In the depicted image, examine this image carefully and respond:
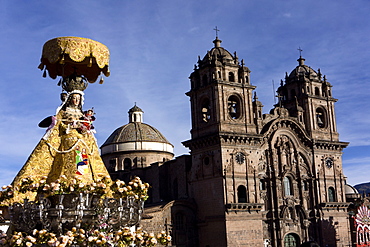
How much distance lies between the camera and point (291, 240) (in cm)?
3834

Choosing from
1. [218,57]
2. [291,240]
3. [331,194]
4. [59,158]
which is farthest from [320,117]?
[59,158]

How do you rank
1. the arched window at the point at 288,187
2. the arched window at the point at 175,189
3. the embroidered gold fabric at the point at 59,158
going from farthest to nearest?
the arched window at the point at 175,189 < the arched window at the point at 288,187 < the embroidered gold fabric at the point at 59,158

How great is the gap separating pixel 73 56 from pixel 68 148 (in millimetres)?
2401

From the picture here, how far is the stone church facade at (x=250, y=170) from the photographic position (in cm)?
3506

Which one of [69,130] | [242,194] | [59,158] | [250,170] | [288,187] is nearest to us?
[59,158]

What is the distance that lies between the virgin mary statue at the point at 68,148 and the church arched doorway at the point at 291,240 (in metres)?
28.4

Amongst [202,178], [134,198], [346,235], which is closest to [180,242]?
[202,178]

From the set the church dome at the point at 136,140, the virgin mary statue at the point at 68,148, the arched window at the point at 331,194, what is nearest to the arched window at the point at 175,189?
the church dome at the point at 136,140

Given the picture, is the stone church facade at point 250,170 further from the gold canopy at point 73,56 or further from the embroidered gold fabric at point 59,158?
the embroidered gold fabric at point 59,158

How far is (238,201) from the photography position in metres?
35.6

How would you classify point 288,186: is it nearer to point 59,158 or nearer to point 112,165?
point 112,165

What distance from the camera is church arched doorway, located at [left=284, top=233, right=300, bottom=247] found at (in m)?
37.9

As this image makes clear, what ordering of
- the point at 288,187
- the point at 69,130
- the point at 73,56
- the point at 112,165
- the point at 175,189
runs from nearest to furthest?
1. the point at 69,130
2. the point at 73,56
3. the point at 288,187
4. the point at 175,189
5. the point at 112,165

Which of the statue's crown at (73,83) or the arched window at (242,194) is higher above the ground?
the statue's crown at (73,83)
